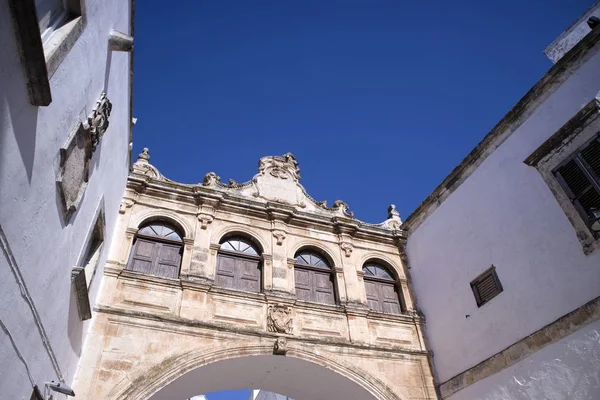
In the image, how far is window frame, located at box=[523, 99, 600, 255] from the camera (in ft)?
20.8

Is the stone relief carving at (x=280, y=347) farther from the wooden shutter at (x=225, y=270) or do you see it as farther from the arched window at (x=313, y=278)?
the wooden shutter at (x=225, y=270)

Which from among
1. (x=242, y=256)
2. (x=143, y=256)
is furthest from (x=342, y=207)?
(x=143, y=256)

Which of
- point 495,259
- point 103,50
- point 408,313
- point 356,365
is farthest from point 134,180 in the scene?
point 495,259

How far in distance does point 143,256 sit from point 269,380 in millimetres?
3252

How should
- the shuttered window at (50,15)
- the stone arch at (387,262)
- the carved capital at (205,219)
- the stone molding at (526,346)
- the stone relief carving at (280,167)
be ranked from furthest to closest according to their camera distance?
the stone relief carving at (280,167) < the stone arch at (387,262) < the carved capital at (205,219) < the stone molding at (526,346) < the shuttered window at (50,15)

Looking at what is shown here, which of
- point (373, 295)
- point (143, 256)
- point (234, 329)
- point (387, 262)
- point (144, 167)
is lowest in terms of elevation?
point (234, 329)

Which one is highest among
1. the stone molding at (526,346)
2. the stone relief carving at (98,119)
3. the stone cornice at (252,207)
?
the stone cornice at (252,207)

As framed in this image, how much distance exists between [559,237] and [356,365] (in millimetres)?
3932

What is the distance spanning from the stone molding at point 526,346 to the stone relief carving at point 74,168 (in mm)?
6628

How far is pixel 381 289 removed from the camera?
9.35m

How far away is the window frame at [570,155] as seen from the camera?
633 cm

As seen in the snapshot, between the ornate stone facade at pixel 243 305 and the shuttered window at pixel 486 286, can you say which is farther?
the shuttered window at pixel 486 286

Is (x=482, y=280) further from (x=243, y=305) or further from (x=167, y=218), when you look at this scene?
(x=167, y=218)

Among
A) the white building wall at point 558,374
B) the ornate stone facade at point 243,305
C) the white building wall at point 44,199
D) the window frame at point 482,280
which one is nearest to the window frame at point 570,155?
the white building wall at point 558,374
